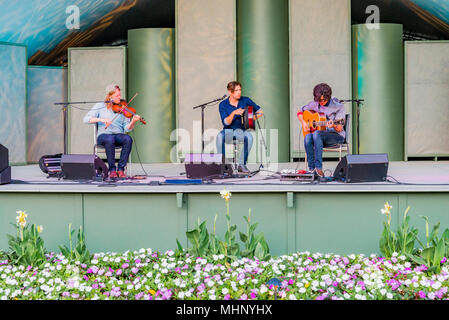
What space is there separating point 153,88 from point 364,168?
469cm

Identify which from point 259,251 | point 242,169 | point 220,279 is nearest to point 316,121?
point 242,169

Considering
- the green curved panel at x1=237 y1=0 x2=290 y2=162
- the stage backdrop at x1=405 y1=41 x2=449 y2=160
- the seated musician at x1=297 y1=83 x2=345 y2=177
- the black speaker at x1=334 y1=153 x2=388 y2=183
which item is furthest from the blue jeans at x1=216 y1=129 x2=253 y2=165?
the stage backdrop at x1=405 y1=41 x2=449 y2=160

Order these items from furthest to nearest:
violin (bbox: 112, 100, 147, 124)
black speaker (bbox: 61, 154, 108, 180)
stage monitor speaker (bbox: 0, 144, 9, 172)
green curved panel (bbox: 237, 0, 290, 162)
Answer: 1. green curved panel (bbox: 237, 0, 290, 162)
2. violin (bbox: 112, 100, 147, 124)
3. black speaker (bbox: 61, 154, 108, 180)
4. stage monitor speaker (bbox: 0, 144, 9, 172)

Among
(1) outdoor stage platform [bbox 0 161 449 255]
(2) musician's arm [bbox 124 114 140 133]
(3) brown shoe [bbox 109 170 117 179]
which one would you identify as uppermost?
(2) musician's arm [bbox 124 114 140 133]

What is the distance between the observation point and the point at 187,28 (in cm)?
743

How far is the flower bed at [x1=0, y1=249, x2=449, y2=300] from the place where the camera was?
248 centimetres

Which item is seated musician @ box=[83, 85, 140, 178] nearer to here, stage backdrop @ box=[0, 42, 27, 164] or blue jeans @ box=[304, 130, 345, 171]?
blue jeans @ box=[304, 130, 345, 171]

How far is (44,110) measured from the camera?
26.3ft

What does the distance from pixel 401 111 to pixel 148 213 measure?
5216 mm

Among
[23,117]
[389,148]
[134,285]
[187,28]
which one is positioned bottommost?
[134,285]

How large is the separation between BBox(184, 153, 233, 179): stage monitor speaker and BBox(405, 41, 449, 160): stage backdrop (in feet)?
13.5
